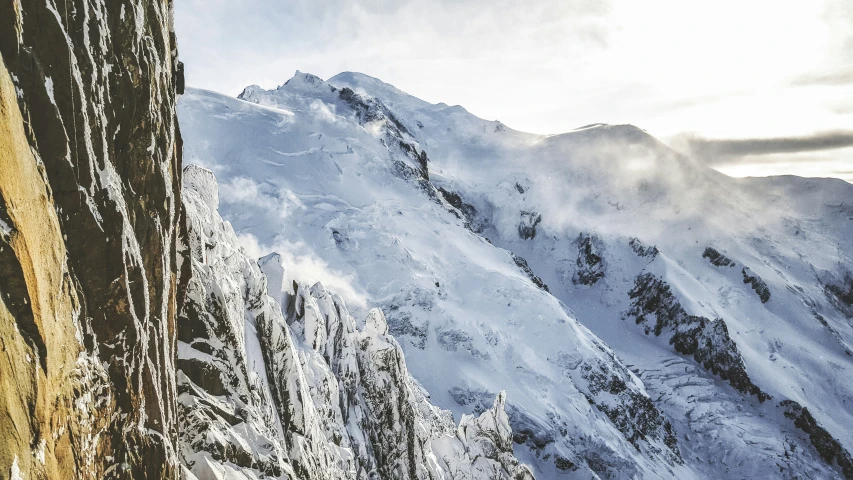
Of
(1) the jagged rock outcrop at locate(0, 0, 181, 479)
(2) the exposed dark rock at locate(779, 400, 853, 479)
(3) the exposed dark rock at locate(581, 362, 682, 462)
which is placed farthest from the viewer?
(2) the exposed dark rock at locate(779, 400, 853, 479)

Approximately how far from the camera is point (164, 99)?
896 cm

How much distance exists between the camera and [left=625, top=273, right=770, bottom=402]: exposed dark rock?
90.9m

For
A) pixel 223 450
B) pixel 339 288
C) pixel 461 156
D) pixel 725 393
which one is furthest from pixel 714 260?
pixel 223 450

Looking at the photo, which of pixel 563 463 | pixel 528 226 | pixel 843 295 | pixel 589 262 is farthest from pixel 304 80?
pixel 843 295

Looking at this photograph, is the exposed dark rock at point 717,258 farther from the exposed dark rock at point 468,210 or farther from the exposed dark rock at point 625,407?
the exposed dark rock at point 625,407

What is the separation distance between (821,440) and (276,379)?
97991mm

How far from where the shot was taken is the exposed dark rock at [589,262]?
117 meters

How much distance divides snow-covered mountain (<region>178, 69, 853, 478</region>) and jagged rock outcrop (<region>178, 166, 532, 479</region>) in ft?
0.41

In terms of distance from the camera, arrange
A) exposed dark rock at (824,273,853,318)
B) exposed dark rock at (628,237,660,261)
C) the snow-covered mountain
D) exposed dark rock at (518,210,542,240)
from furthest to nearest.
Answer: exposed dark rock at (518,210,542,240) → exposed dark rock at (824,273,853,318) → exposed dark rock at (628,237,660,261) → the snow-covered mountain

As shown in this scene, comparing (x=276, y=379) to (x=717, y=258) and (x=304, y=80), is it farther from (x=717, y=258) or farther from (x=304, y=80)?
(x=717, y=258)

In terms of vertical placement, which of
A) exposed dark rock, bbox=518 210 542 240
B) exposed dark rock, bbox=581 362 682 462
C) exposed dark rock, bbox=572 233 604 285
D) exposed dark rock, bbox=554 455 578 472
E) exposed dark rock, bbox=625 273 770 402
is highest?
exposed dark rock, bbox=518 210 542 240

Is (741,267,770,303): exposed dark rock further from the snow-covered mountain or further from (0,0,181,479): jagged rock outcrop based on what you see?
(0,0,181,479): jagged rock outcrop

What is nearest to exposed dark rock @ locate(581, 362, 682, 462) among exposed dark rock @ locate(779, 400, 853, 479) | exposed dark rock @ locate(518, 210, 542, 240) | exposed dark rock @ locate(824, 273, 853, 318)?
exposed dark rock @ locate(779, 400, 853, 479)

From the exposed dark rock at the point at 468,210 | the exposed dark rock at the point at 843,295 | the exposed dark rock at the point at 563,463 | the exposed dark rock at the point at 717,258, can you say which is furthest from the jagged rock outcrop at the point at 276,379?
the exposed dark rock at the point at 843,295
